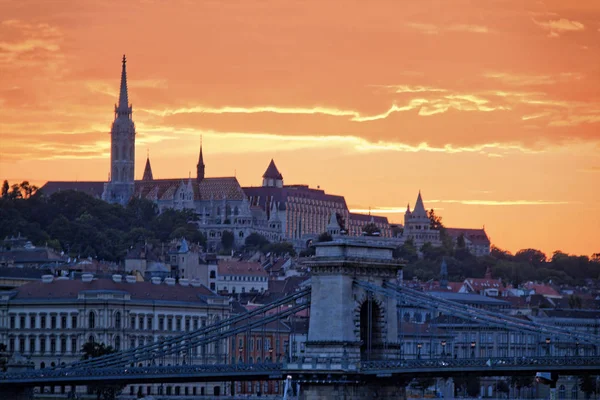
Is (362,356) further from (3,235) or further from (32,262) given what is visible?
(3,235)

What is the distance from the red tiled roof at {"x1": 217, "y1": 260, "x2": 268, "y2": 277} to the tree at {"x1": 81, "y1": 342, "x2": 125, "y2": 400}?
7296cm

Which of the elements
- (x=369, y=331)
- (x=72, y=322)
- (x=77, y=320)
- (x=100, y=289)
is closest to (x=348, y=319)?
(x=369, y=331)

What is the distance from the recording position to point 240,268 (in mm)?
177375

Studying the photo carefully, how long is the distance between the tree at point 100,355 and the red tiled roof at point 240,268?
239 feet

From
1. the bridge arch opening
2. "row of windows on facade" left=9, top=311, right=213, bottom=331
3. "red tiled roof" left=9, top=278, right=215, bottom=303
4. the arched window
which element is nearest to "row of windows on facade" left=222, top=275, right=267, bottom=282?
the arched window

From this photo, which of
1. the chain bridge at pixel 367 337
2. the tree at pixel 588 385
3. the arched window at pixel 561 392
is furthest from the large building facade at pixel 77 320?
the chain bridge at pixel 367 337

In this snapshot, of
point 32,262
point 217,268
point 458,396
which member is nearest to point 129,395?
point 458,396

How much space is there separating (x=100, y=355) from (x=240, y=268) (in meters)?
80.5

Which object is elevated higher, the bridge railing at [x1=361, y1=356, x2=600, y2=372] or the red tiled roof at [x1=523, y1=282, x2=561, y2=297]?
the red tiled roof at [x1=523, y1=282, x2=561, y2=297]

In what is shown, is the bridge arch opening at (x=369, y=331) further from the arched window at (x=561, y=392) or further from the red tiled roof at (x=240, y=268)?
the red tiled roof at (x=240, y=268)

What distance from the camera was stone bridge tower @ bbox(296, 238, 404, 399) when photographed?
6462cm

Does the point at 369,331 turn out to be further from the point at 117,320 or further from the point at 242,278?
the point at 242,278

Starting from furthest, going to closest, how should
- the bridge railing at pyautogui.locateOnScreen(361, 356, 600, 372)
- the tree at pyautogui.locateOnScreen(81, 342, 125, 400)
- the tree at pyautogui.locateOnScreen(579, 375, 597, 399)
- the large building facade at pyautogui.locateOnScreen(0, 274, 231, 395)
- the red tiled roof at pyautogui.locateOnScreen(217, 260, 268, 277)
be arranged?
1. the red tiled roof at pyautogui.locateOnScreen(217, 260, 268, 277)
2. the tree at pyautogui.locateOnScreen(579, 375, 597, 399)
3. the large building facade at pyautogui.locateOnScreen(0, 274, 231, 395)
4. the tree at pyautogui.locateOnScreen(81, 342, 125, 400)
5. the bridge railing at pyautogui.locateOnScreen(361, 356, 600, 372)

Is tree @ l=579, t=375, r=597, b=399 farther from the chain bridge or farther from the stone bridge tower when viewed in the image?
the stone bridge tower
